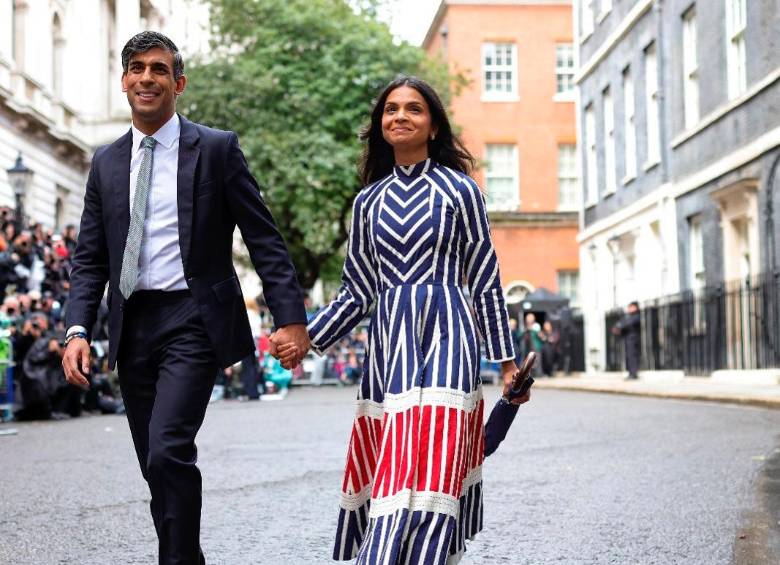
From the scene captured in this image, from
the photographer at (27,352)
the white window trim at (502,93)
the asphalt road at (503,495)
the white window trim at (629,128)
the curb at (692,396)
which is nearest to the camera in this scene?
the asphalt road at (503,495)

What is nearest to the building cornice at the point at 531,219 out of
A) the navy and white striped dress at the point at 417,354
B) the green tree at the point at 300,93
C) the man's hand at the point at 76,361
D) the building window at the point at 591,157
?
the green tree at the point at 300,93

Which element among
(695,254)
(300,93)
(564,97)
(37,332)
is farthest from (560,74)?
(37,332)

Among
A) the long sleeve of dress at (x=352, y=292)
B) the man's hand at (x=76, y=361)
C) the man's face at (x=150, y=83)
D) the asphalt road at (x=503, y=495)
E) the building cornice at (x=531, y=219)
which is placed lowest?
the asphalt road at (x=503, y=495)

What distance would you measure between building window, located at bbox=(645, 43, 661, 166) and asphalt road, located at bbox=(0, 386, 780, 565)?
48.9 feet

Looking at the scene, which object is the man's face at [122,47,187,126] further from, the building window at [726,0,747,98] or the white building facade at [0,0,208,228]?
the white building facade at [0,0,208,228]

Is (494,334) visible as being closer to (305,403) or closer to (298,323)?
(298,323)

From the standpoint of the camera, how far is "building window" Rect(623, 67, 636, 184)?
98.0 feet

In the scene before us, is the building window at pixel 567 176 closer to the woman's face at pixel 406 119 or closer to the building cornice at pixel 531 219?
the building cornice at pixel 531 219

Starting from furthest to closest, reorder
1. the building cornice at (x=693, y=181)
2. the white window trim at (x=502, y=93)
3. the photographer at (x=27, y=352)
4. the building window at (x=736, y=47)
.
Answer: the white window trim at (x=502, y=93), the building window at (x=736, y=47), the building cornice at (x=693, y=181), the photographer at (x=27, y=352)

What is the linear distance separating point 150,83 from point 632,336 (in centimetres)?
2223

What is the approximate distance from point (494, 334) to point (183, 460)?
3.49 feet

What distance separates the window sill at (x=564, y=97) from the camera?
4381cm

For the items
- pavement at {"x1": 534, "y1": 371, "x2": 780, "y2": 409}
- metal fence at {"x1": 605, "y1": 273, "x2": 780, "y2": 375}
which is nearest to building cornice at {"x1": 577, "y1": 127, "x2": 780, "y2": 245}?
metal fence at {"x1": 605, "y1": 273, "x2": 780, "y2": 375}

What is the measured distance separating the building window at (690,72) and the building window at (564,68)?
731 inches
